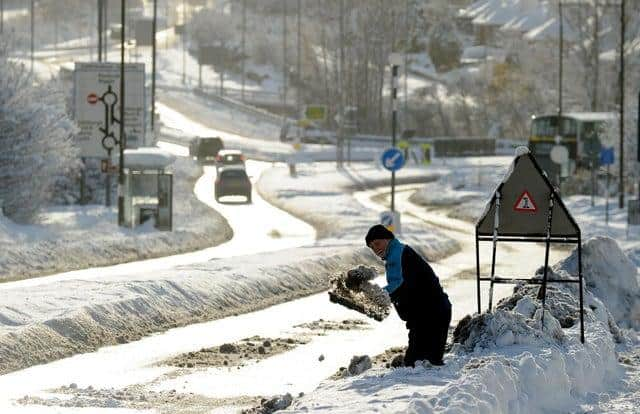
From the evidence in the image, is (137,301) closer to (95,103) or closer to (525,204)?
(525,204)

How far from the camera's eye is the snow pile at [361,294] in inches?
631

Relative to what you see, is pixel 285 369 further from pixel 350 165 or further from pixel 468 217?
pixel 350 165

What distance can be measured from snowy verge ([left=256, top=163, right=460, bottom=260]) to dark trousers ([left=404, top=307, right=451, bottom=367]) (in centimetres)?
2573

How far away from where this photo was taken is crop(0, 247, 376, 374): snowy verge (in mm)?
20500

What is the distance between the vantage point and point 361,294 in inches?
645

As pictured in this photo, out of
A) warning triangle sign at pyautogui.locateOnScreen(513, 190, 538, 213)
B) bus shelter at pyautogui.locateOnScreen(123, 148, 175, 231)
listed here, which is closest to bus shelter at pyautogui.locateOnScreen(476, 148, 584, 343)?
warning triangle sign at pyautogui.locateOnScreen(513, 190, 538, 213)

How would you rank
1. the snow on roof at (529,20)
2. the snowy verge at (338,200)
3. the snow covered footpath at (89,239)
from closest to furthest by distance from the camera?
the snow covered footpath at (89,239)
the snowy verge at (338,200)
the snow on roof at (529,20)

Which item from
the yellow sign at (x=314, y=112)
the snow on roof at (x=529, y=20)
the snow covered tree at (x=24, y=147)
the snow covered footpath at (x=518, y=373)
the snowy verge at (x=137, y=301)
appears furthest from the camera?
the snow on roof at (x=529, y=20)

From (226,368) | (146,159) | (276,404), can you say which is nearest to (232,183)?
(146,159)

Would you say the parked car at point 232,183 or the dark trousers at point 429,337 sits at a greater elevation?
the dark trousers at point 429,337

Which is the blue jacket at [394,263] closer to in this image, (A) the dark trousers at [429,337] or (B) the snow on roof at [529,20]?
(A) the dark trousers at [429,337]

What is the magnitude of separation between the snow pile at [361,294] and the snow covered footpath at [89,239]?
51.7 ft

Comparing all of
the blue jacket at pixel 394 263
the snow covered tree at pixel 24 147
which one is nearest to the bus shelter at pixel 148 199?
the snow covered tree at pixel 24 147

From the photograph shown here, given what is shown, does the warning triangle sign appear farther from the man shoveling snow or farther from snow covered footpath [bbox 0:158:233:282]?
snow covered footpath [bbox 0:158:233:282]
